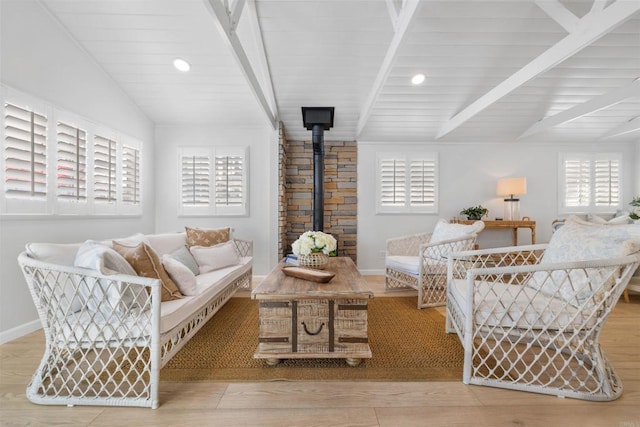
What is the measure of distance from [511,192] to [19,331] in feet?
18.5

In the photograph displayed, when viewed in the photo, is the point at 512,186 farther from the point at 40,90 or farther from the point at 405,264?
the point at 40,90

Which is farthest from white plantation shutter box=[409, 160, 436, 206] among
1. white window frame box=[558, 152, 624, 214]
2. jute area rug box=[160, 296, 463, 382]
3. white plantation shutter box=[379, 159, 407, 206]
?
jute area rug box=[160, 296, 463, 382]

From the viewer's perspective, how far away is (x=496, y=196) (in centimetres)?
486

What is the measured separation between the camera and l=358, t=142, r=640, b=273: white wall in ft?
16.0

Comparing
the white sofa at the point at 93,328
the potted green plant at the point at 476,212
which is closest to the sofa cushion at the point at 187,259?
the white sofa at the point at 93,328

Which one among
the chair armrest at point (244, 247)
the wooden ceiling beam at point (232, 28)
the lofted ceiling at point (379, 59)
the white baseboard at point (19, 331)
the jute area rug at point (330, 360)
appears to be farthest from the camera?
the chair armrest at point (244, 247)

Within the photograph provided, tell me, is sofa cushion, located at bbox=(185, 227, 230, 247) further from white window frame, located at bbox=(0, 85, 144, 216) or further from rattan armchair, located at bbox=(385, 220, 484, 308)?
rattan armchair, located at bbox=(385, 220, 484, 308)

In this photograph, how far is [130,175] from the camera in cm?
381

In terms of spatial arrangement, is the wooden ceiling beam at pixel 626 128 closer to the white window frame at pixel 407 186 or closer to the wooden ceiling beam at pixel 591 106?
the wooden ceiling beam at pixel 591 106

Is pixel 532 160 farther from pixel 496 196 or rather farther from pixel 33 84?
pixel 33 84

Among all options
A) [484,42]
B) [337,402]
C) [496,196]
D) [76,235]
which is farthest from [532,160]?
[76,235]

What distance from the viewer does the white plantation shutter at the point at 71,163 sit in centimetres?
272

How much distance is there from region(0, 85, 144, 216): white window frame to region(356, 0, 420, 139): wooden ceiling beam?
293 cm

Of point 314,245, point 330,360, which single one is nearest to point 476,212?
point 314,245
